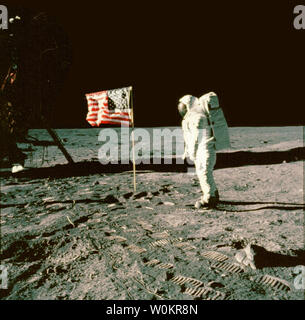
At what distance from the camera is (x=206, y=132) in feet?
13.5

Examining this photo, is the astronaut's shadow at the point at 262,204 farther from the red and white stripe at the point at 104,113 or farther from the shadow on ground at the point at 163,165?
the shadow on ground at the point at 163,165

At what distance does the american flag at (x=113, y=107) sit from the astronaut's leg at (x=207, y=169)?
1708 mm

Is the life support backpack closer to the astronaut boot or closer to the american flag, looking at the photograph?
the astronaut boot

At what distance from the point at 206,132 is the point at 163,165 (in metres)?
3.38

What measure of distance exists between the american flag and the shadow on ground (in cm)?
189

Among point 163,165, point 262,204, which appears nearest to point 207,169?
point 262,204

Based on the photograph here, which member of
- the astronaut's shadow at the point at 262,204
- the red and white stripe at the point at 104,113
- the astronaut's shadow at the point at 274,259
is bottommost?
the astronaut's shadow at the point at 274,259

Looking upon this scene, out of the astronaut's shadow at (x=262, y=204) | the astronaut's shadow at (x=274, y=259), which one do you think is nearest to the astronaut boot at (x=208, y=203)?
the astronaut's shadow at (x=262, y=204)

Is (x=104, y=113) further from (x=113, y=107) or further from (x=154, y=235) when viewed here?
(x=154, y=235)

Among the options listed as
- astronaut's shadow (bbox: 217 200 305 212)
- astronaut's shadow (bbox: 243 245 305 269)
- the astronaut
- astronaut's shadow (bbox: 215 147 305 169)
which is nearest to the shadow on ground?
astronaut's shadow (bbox: 215 147 305 169)

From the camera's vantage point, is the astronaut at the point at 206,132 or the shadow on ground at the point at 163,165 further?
the shadow on ground at the point at 163,165

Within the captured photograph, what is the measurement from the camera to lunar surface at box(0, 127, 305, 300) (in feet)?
8.41

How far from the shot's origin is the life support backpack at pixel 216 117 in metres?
4.03

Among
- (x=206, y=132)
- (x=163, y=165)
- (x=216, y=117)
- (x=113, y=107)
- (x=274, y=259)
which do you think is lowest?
(x=274, y=259)
